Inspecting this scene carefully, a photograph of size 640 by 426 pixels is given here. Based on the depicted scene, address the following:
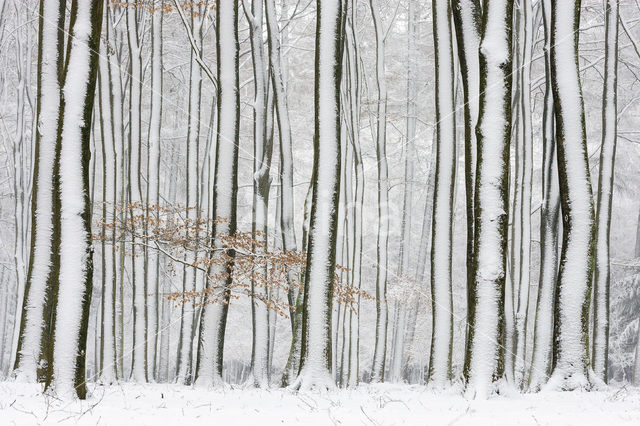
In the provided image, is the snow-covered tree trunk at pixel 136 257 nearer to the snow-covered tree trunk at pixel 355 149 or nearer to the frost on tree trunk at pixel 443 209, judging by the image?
the snow-covered tree trunk at pixel 355 149

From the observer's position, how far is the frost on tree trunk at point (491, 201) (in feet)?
21.9

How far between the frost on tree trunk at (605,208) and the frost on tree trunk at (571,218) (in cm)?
456

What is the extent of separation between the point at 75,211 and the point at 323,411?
351 centimetres

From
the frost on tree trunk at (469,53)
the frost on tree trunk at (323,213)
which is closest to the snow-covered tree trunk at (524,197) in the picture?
the frost on tree trunk at (469,53)

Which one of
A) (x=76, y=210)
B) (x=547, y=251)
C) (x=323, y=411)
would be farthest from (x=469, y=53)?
(x=76, y=210)

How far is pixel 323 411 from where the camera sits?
5.57 meters

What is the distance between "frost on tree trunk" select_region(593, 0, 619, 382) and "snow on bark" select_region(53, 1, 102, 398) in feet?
31.3

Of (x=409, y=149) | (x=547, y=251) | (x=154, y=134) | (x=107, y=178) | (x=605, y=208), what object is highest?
(x=409, y=149)

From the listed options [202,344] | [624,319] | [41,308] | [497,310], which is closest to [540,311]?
[497,310]

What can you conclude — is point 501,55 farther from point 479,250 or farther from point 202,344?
point 202,344

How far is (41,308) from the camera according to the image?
9062 mm

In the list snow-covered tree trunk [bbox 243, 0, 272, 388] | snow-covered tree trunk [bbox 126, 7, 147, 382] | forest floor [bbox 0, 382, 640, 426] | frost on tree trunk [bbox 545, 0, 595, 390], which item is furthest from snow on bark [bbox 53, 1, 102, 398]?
snow-covered tree trunk [bbox 126, 7, 147, 382]

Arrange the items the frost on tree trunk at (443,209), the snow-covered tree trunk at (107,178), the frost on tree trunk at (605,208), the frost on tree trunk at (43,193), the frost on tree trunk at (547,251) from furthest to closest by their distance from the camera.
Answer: the snow-covered tree trunk at (107,178) → the frost on tree trunk at (605,208) → the frost on tree trunk at (547,251) → the frost on tree trunk at (443,209) → the frost on tree trunk at (43,193)

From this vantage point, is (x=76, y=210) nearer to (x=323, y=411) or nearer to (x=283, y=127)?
(x=323, y=411)
